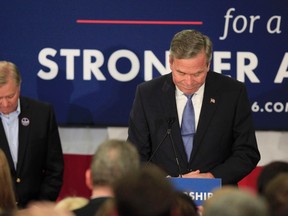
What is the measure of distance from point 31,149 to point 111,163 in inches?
81.2

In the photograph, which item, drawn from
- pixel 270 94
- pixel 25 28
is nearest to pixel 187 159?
pixel 270 94

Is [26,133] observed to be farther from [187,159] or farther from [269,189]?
[269,189]

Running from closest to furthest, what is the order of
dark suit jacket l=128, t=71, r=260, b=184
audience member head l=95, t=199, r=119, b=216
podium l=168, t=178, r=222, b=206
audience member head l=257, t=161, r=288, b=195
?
1. audience member head l=95, t=199, r=119, b=216
2. audience member head l=257, t=161, r=288, b=195
3. podium l=168, t=178, r=222, b=206
4. dark suit jacket l=128, t=71, r=260, b=184

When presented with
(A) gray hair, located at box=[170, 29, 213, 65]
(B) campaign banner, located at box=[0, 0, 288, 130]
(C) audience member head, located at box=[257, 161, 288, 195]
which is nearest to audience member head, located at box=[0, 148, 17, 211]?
(C) audience member head, located at box=[257, 161, 288, 195]

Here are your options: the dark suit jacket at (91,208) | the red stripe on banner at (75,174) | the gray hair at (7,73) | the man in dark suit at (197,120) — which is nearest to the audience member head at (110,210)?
the dark suit jacket at (91,208)

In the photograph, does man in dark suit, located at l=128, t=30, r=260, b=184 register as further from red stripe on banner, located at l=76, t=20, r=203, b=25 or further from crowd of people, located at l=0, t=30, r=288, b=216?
red stripe on banner, located at l=76, t=20, r=203, b=25

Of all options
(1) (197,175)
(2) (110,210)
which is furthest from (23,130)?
(2) (110,210)

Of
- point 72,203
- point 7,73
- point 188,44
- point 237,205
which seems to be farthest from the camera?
point 7,73

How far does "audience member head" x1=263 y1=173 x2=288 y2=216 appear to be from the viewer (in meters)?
2.73

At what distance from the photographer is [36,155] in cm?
545

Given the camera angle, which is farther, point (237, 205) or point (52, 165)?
point (52, 165)

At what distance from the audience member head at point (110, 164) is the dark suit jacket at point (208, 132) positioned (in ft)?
4.29

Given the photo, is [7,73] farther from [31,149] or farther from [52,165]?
[52,165]

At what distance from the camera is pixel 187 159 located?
15.9ft
